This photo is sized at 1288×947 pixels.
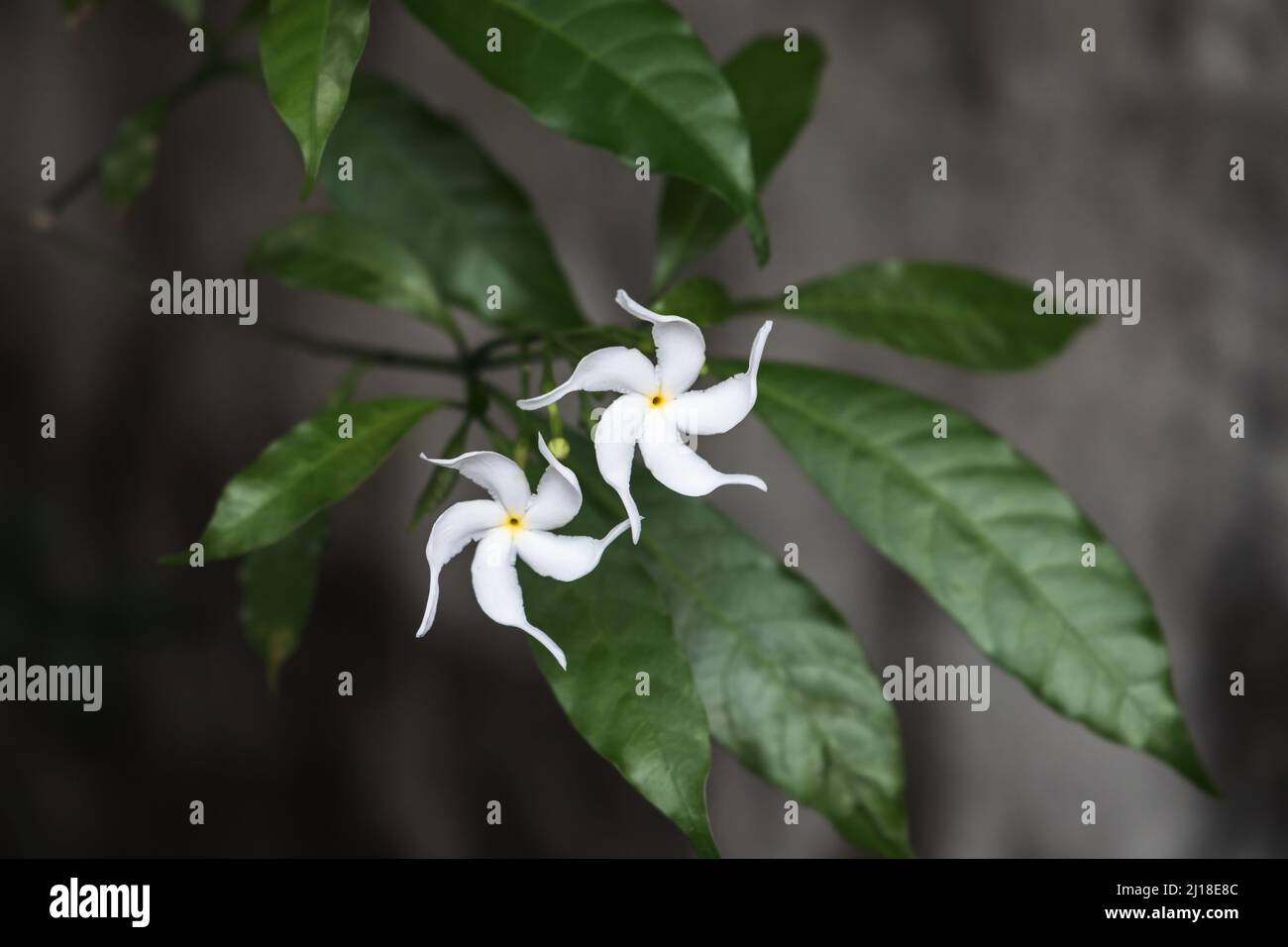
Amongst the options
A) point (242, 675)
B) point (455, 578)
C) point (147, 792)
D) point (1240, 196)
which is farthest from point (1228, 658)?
point (147, 792)

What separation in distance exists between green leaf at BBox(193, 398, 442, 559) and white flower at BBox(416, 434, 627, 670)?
6 cm

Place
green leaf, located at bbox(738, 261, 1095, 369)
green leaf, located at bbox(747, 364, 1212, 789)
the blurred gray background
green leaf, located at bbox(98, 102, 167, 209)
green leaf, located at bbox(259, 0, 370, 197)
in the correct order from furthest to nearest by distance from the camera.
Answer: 1. the blurred gray background
2. green leaf, located at bbox(98, 102, 167, 209)
3. green leaf, located at bbox(738, 261, 1095, 369)
4. green leaf, located at bbox(747, 364, 1212, 789)
5. green leaf, located at bbox(259, 0, 370, 197)

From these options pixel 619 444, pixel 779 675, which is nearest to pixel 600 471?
pixel 619 444

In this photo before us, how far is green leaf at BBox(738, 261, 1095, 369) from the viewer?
28.5 inches

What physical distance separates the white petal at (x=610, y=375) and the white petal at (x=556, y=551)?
0.20 ft

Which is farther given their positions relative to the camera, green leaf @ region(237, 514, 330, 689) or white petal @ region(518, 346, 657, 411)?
green leaf @ region(237, 514, 330, 689)

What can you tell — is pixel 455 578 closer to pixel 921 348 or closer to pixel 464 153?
pixel 464 153

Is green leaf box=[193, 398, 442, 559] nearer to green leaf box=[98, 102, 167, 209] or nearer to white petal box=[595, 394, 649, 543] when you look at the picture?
white petal box=[595, 394, 649, 543]

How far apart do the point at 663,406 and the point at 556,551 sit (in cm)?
8

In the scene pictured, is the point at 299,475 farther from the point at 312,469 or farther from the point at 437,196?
the point at 437,196

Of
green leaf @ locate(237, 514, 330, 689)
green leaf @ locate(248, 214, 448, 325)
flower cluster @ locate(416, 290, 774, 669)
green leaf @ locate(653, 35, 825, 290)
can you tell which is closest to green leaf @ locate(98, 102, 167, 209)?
green leaf @ locate(248, 214, 448, 325)

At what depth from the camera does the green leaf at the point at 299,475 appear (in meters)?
0.51

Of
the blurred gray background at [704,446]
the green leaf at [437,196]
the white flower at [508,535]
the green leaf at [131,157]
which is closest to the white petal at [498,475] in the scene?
the white flower at [508,535]

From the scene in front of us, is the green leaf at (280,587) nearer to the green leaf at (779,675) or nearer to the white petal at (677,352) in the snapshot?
the green leaf at (779,675)
